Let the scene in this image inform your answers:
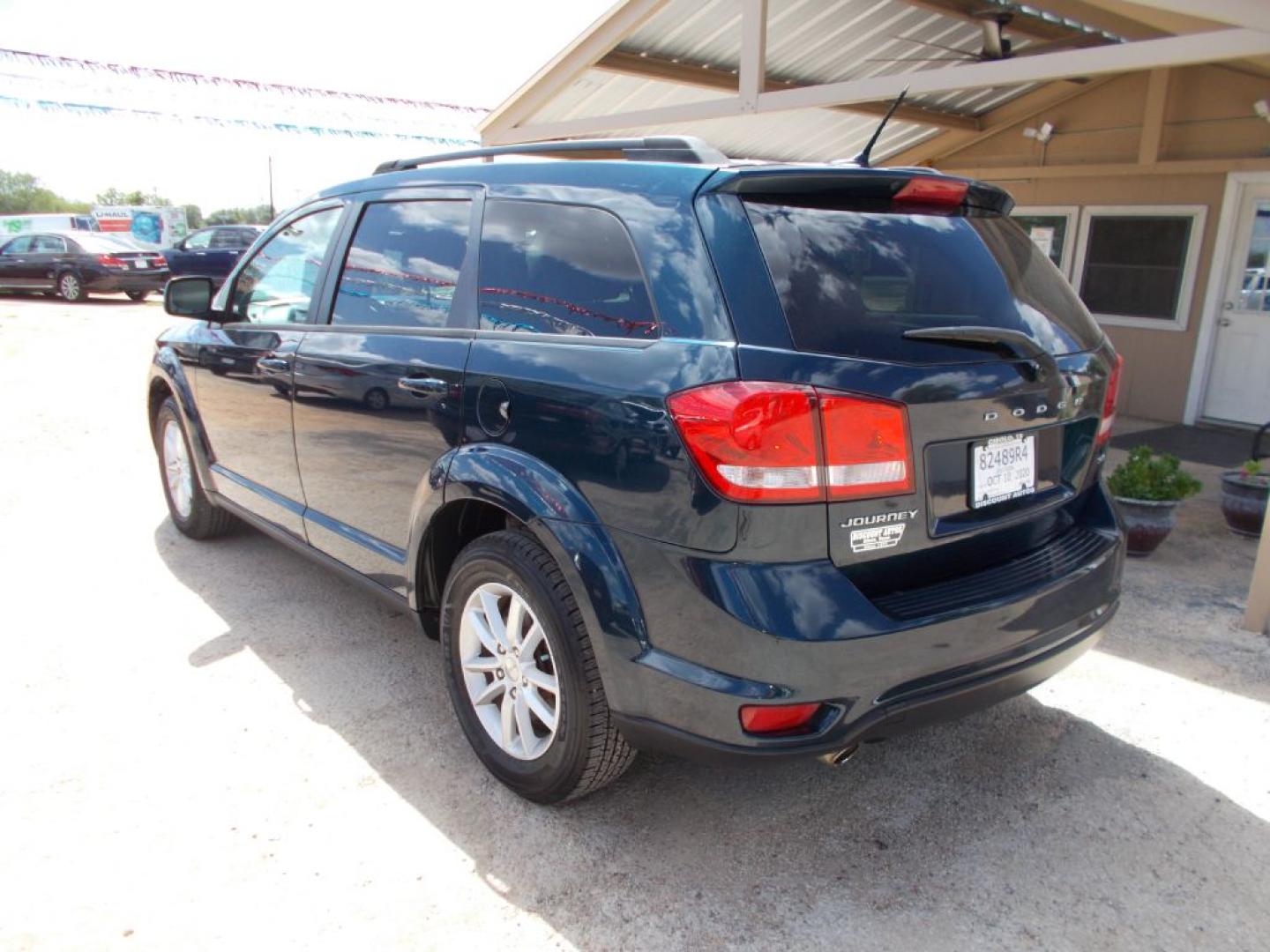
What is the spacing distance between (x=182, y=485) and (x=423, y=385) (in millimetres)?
2790

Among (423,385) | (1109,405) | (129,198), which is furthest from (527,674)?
(129,198)

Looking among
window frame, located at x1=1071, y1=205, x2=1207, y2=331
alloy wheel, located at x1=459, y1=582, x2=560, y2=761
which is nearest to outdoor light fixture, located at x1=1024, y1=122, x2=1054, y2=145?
window frame, located at x1=1071, y1=205, x2=1207, y2=331

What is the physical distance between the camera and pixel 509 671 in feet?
9.09

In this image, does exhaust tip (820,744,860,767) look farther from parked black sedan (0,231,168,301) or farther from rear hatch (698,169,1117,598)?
parked black sedan (0,231,168,301)

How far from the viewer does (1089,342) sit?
2.87m

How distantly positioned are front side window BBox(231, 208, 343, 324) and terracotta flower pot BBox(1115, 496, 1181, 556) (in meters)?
4.15

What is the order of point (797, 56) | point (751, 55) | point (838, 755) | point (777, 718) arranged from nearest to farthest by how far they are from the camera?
point (777, 718) → point (838, 755) → point (751, 55) → point (797, 56)

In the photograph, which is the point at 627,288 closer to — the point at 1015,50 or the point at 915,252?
the point at 915,252

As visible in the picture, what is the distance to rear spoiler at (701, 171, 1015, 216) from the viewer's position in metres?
2.36

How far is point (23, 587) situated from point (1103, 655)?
484cm

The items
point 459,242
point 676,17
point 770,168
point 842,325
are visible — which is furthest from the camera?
point 676,17

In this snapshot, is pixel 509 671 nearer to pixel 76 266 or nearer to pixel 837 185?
pixel 837 185

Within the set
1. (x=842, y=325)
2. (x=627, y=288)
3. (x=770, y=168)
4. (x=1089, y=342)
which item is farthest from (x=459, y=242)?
(x=1089, y=342)

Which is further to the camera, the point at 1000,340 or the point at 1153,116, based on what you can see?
the point at 1153,116
